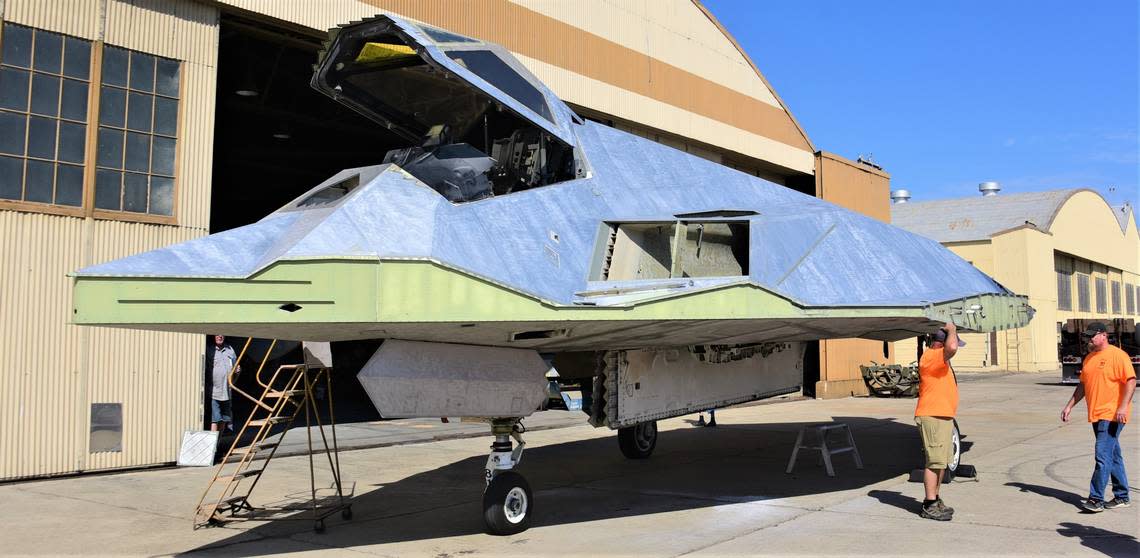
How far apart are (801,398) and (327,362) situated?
20126 mm

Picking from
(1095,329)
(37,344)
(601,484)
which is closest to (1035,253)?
(1095,329)

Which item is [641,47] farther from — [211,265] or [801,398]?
[211,265]

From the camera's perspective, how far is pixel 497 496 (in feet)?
23.4

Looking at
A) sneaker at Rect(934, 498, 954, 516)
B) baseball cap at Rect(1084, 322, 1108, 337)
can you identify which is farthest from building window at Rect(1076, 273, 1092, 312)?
sneaker at Rect(934, 498, 954, 516)

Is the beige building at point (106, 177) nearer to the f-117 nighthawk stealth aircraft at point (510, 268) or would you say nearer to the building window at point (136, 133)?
the building window at point (136, 133)

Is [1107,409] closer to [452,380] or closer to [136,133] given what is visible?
[452,380]

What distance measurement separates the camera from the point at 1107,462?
777cm

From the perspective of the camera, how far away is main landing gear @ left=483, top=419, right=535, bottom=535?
7086 millimetres

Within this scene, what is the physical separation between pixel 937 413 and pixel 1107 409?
62.9 inches

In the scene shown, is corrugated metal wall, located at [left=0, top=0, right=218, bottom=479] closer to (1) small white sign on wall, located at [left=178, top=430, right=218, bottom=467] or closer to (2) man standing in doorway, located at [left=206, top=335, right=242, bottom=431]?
(1) small white sign on wall, located at [left=178, top=430, right=218, bottom=467]

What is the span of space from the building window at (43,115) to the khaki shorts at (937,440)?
10.4 meters

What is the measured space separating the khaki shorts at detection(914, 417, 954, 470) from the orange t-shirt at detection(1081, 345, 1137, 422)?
4.42 ft

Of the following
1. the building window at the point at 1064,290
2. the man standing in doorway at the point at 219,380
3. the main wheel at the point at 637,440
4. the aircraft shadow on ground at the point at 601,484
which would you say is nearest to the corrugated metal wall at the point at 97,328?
the man standing in doorway at the point at 219,380

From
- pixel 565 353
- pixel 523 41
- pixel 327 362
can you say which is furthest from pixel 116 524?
pixel 523 41
